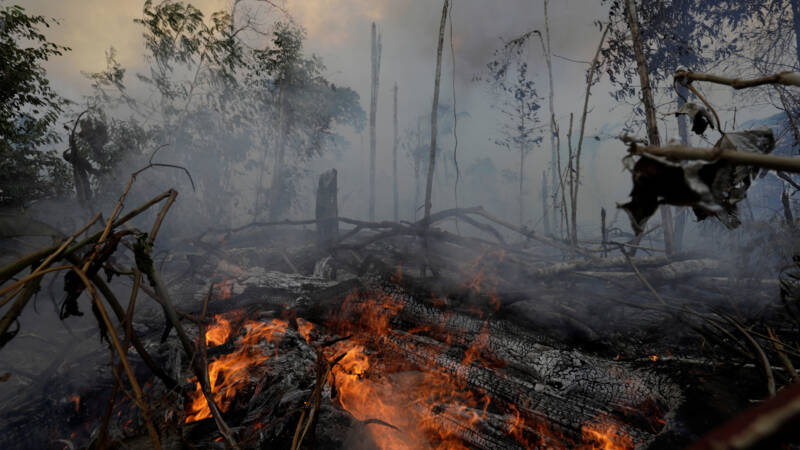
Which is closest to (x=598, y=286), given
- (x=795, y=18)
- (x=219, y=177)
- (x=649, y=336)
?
(x=649, y=336)

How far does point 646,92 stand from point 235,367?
523 cm

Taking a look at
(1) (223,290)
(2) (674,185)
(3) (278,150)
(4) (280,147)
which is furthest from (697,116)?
(4) (280,147)

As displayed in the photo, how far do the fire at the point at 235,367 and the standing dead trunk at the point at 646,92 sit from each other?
4.25 meters

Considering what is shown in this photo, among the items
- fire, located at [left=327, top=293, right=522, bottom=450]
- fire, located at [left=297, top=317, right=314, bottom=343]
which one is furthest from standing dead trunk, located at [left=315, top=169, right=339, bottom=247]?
fire, located at [left=327, top=293, right=522, bottom=450]

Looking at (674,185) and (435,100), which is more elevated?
(435,100)

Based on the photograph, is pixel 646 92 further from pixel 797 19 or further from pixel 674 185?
pixel 797 19

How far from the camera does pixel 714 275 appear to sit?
477cm

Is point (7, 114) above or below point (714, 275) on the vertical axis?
above

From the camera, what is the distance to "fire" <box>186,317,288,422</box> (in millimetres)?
2260

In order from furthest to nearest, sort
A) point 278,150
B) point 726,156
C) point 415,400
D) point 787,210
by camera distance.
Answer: point 278,150 < point 787,210 < point 415,400 < point 726,156

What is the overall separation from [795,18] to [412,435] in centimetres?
1572

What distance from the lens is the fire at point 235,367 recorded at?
2.26m

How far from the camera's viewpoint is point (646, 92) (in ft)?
12.6

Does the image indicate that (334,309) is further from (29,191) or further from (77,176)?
(29,191)
